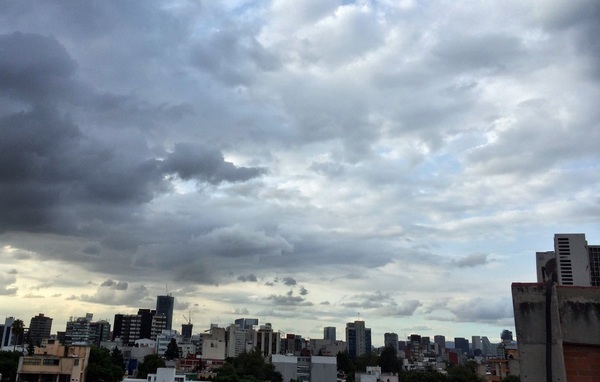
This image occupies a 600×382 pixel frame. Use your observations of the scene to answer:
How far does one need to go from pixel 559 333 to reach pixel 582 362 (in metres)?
0.56

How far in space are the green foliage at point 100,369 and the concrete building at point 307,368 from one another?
38.7 metres

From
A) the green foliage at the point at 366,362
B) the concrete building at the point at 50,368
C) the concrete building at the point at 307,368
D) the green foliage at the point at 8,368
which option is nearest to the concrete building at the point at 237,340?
the green foliage at the point at 366,362

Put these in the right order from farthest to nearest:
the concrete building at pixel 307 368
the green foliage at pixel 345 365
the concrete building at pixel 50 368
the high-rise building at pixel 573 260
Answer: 1. the green foliage at pixel 345 365
2. the concrete building at pixel 307 368
3. the high-rise building at pixel 573 260
4. the concrete building at pixel 50 368

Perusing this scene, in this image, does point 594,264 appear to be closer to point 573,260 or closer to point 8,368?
point 573,260

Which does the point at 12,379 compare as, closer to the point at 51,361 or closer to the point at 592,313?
the point at 51,361

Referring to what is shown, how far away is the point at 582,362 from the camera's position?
762cm

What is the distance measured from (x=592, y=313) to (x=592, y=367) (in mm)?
784

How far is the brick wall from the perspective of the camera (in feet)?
24.8

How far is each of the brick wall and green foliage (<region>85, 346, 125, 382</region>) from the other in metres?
76.0

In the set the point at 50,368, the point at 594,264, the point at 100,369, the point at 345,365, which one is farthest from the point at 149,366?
the point at 594,264

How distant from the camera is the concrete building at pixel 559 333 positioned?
756 cm

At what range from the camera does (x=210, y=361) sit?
126562 millimetres

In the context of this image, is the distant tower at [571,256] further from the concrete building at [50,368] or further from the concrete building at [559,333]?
the concrete building at [559,333]

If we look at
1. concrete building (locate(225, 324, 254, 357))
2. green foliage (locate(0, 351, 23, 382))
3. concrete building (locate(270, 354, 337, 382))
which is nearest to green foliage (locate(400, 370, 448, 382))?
concrete building (locate(270, 354, 337, 382))
